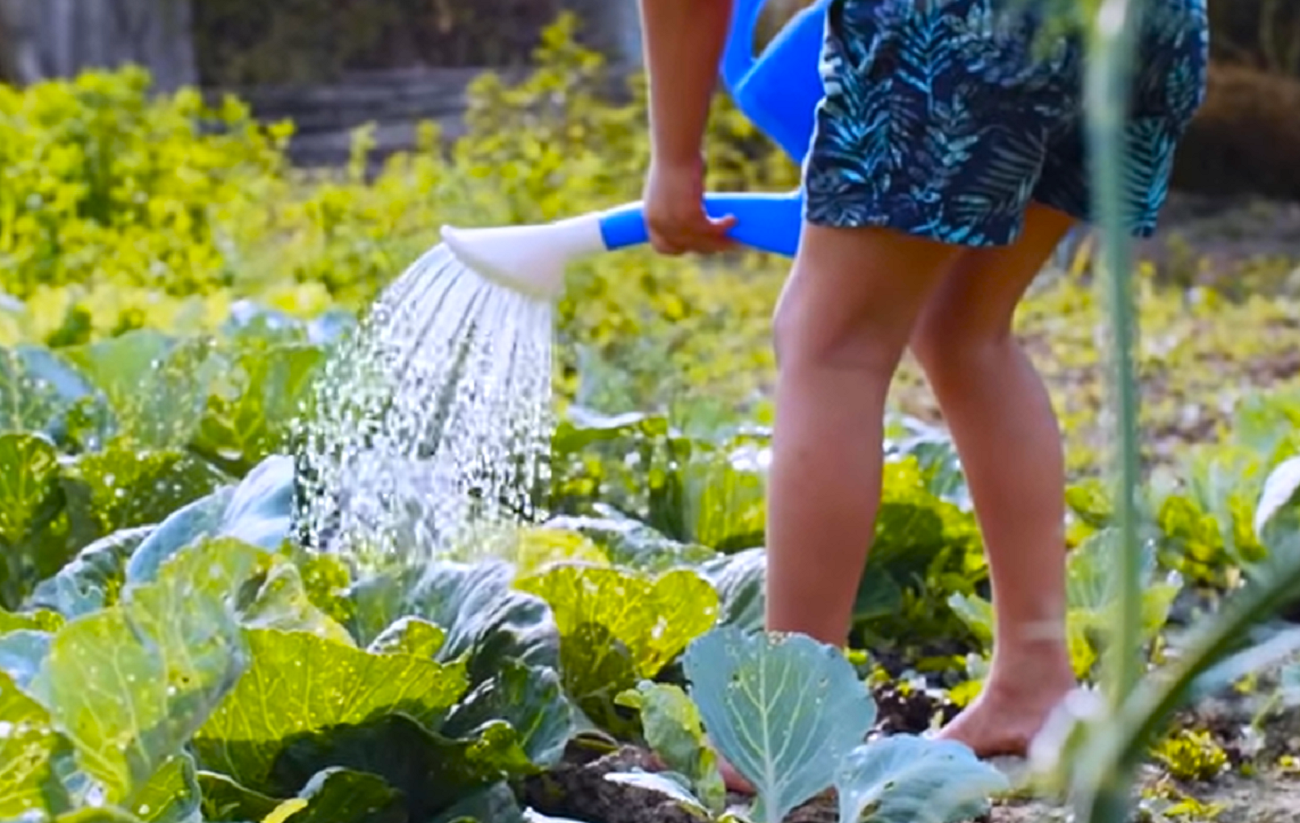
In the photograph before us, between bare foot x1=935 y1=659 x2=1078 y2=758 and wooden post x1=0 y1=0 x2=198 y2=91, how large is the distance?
6.34 metres

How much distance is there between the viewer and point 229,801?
5.13 ft

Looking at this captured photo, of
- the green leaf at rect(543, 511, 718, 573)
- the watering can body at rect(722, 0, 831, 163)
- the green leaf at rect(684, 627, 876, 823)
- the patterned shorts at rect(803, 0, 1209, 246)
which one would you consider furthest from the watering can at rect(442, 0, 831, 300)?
the green leaf at rect(684, 627, 876, 823)

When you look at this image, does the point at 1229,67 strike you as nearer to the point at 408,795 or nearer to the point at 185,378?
the point at 185,378

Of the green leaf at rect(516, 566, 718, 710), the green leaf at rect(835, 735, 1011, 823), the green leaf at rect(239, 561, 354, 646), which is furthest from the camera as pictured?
the green leaf at rect(516, 566, 718, 710)

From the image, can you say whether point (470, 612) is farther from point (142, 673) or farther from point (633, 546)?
point (142, 673)

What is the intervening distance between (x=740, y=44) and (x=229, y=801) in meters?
0.99

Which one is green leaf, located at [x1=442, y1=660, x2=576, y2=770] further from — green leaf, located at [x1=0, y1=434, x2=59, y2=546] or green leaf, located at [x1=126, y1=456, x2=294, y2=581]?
green leaf, located at [x1=0, y1=434, x2=59, y2=546]

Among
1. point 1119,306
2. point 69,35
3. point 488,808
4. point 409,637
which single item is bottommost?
point 488,808

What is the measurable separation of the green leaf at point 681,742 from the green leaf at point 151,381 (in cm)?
108

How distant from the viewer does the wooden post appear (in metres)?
7.84

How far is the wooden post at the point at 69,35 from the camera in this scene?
25.7ft

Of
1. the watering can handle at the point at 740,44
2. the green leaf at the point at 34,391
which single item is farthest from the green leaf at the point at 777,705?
the green leaf at the point at 34,391

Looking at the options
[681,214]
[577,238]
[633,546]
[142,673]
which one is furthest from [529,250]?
[142,673]

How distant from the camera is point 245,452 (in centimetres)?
270
